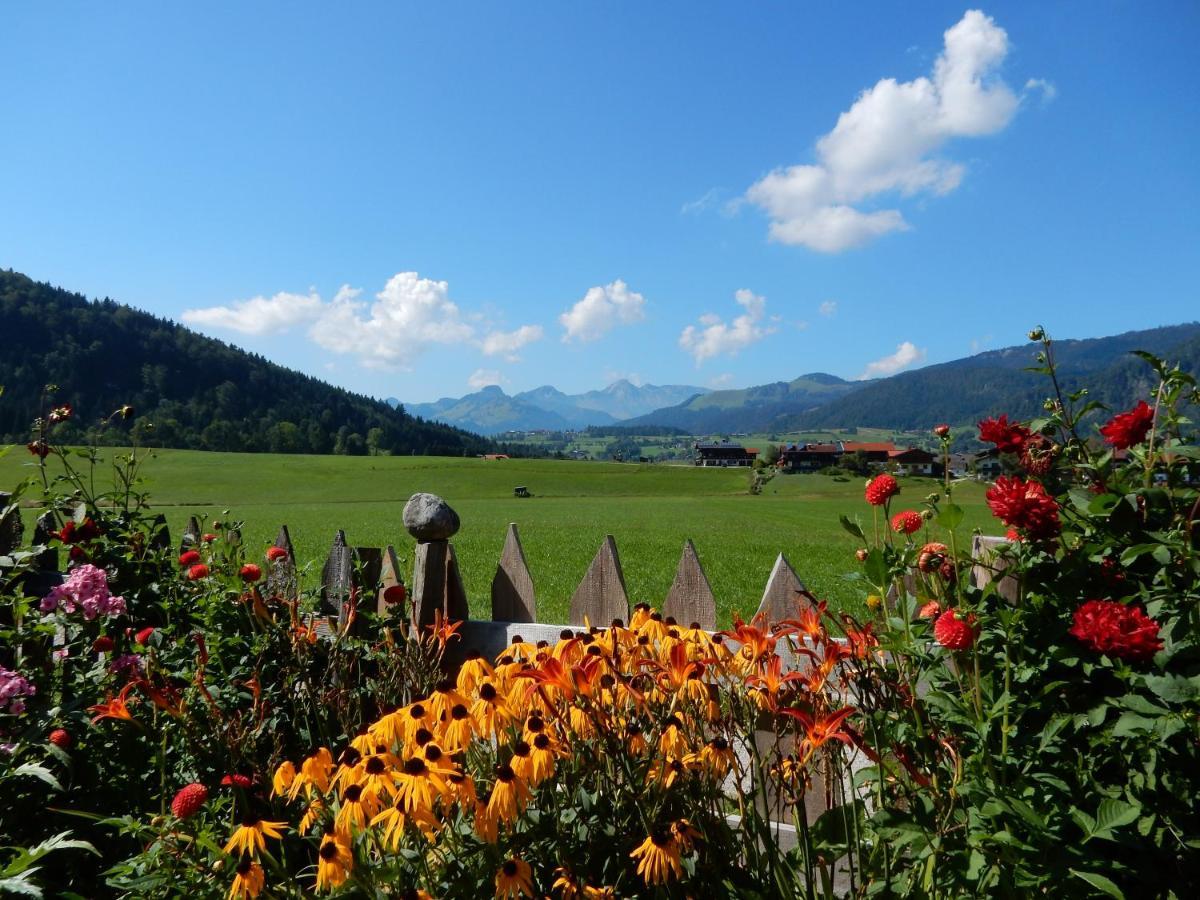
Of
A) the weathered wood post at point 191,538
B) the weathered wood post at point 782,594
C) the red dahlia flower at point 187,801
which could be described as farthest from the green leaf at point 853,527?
the weathered wood post at point 191,538

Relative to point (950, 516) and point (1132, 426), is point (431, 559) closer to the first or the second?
point (950, 516)

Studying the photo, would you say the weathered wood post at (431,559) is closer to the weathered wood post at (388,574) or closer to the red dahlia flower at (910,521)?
the weathered wood post at (388,574)

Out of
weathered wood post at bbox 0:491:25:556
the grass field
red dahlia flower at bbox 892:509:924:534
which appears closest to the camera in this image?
red dahlia flower at bbox 892:509:924:534

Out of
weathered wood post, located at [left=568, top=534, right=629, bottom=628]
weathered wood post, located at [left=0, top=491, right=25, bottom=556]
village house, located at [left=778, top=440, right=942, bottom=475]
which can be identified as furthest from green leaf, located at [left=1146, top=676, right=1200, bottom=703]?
weathered wood post, located at [left=0, top=491, right=25, bottom=556]

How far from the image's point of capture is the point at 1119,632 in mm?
1096

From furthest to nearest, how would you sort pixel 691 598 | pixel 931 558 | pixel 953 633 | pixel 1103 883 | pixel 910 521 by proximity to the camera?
pixel 691 598 → pixel 910 521 → pixel 931 558 → pixel 953 633 → pixel 1103 883

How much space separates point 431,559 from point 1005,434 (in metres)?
2.10

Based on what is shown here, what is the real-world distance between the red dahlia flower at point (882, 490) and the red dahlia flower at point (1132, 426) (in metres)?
0.43

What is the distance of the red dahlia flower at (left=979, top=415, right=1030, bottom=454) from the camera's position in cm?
157

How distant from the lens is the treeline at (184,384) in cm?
10312

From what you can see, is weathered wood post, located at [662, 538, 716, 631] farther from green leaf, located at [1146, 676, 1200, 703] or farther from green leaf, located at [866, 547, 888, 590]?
green leaf, located at [1146, 676, 1200, 703]

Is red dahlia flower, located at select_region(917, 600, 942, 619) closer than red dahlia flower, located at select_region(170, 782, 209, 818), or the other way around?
red dahlia flower, located at select_region(170, 782, 209, 818)

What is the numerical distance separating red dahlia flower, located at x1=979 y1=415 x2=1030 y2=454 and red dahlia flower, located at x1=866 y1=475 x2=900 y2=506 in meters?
0.21

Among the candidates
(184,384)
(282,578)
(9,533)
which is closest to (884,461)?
(282,578)
